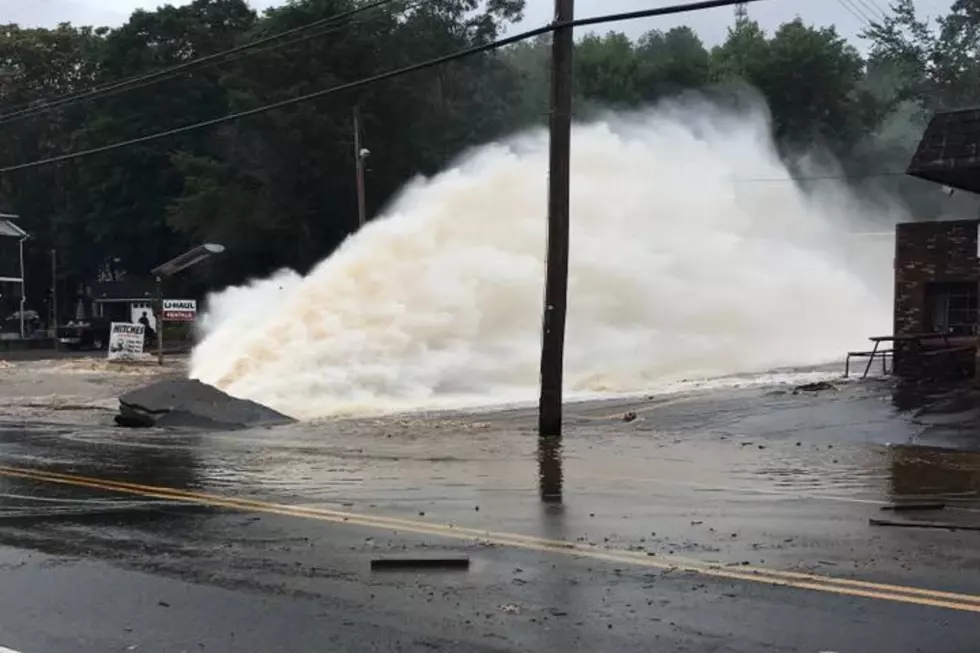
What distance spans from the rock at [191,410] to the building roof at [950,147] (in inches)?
427

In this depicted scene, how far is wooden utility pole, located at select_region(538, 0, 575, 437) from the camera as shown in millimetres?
15195

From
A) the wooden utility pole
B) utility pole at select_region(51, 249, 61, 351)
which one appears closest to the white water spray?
the wooden utility pole

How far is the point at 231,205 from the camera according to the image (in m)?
56.2

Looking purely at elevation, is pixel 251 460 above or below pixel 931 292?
below

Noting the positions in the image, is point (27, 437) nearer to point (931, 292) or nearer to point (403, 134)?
→ point (931, 292)

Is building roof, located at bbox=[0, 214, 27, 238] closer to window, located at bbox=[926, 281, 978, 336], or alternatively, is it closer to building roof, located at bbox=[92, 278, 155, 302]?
building roof, located at bbox=[92, 278, 155, 302]

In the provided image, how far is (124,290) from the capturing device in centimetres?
6769

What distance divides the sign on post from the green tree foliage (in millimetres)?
16730

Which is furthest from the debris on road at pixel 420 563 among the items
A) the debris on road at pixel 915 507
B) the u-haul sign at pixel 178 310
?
the u-haul sign at pixel 178 310

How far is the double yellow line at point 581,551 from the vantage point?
6.08 m

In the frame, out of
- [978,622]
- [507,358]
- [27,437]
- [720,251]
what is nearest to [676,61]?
[720,251]

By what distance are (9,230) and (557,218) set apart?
60.6m

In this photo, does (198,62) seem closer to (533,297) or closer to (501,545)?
(533,297)

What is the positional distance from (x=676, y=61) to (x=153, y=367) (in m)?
39.8
